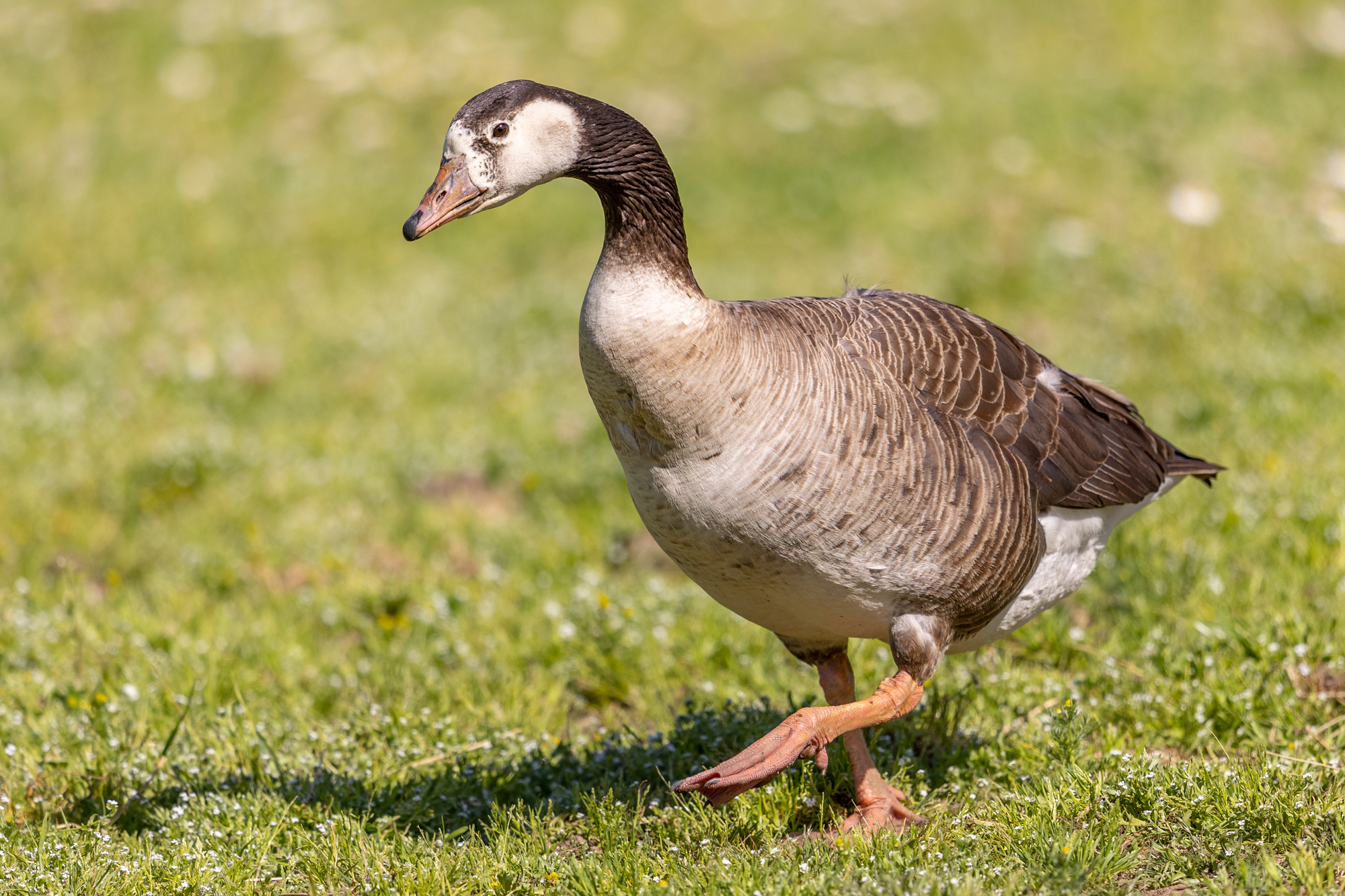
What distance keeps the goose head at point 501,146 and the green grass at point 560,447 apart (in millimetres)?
1995

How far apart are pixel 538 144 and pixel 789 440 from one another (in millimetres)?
1125

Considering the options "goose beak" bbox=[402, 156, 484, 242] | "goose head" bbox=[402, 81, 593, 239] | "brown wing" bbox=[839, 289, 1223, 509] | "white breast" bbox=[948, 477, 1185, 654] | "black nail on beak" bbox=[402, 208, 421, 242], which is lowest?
"white breast" bbox=[948, 477, 1185, 654]

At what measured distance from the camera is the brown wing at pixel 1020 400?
414 cm

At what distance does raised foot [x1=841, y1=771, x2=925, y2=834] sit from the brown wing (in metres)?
1.11

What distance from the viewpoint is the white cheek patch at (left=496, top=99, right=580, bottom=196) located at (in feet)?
11.8

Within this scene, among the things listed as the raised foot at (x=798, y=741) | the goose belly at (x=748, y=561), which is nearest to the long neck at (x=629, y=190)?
the goose belly at (x=748, y=561)

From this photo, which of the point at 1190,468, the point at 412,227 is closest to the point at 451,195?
the point at 412,227

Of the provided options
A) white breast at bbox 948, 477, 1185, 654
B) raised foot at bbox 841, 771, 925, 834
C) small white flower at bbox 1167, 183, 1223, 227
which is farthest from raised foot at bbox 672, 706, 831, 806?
small white flower at bbox 1167, 183, 1223, 227

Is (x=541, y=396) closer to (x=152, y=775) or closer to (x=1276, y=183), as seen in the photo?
(x=152, y=775)

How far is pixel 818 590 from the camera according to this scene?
3875 millimetres

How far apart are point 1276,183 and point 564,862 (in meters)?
8.81

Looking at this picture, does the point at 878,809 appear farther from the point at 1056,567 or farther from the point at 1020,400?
the point at 1020,400

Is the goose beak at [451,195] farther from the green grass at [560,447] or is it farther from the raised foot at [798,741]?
the green grass at [560,447]

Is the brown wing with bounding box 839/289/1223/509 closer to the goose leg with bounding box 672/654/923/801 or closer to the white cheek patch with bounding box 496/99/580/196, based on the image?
the goose leg with bounding box 672/654/923/801
